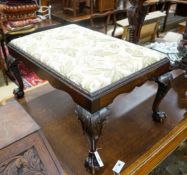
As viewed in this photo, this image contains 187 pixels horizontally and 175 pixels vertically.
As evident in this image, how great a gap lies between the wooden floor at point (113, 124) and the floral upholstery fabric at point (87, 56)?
0.41 metres

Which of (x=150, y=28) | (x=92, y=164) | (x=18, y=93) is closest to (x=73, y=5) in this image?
(x=150, y=28)

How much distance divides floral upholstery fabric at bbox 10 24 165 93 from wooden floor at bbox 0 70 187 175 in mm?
409

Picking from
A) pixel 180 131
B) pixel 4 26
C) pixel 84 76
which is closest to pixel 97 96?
pixel 84 76

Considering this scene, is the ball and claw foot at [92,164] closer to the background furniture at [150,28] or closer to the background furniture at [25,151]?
the background furniture at [25,151]

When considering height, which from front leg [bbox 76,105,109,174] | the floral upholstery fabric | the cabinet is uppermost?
the floral upholstery fabric

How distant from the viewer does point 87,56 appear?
2.99ft

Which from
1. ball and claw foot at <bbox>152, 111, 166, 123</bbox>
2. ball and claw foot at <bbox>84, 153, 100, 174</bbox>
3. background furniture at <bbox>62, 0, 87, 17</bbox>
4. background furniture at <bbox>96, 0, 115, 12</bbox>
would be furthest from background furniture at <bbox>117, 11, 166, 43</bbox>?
ball and claw foot at <bbox>84, 153, 100, 174</bbox>

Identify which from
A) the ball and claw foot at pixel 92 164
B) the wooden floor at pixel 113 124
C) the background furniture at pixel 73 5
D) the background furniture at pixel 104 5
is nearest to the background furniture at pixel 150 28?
the background furniture at pixel 104 5

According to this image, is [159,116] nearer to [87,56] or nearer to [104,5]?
[87,56]

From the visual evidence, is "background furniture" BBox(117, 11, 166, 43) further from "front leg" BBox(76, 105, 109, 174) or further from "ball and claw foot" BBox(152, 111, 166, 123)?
"front leg" BBox(76, 105, 109, 174)

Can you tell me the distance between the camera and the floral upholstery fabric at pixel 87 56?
0.80 m

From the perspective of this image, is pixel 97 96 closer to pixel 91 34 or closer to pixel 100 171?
pixel 100 171

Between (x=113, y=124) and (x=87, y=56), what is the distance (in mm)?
471

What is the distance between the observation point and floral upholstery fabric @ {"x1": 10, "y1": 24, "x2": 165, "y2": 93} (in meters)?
0.80
